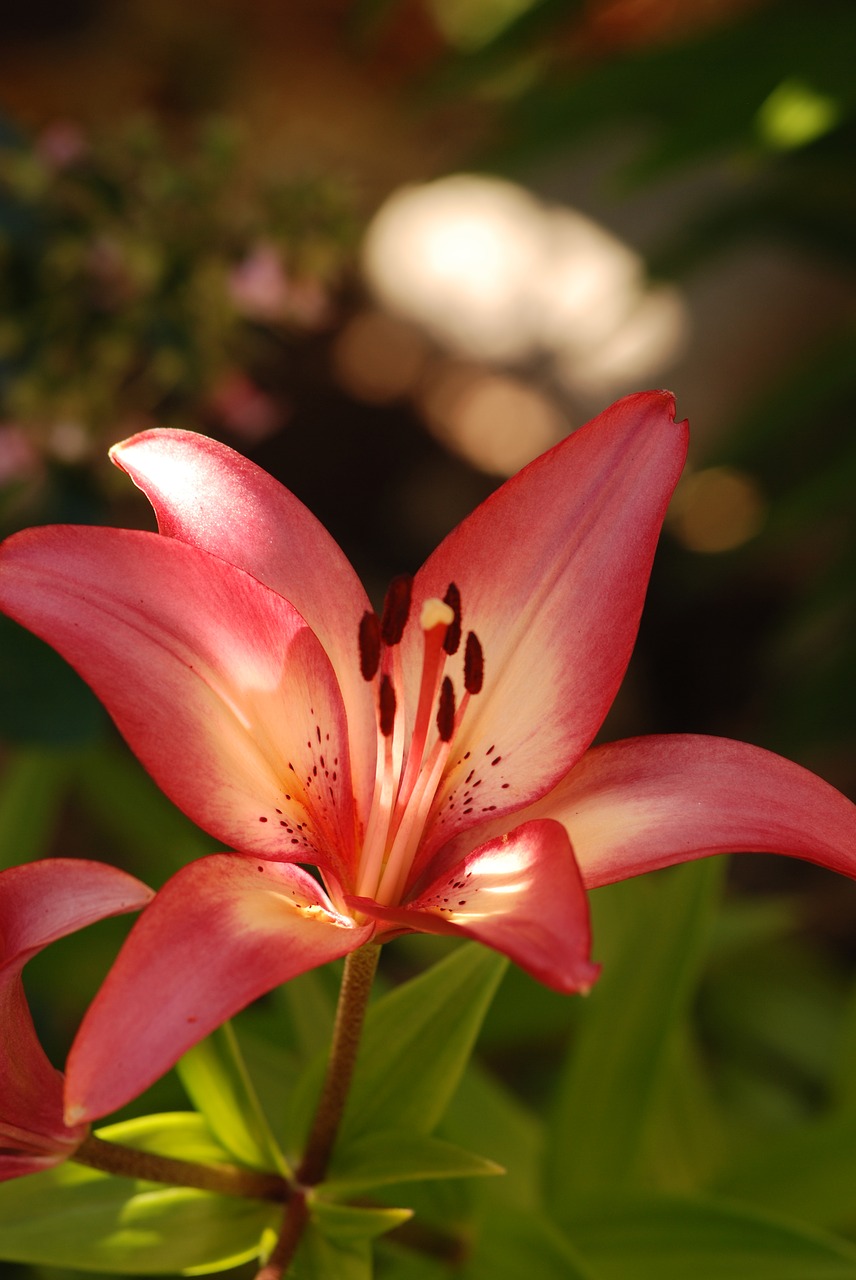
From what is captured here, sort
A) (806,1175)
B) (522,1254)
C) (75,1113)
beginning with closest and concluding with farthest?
(75,1113) → (522,1254) → (806,1175)

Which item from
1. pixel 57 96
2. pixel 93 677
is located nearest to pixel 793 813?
pixel 93 677

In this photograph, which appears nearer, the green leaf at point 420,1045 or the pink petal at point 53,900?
the pink petal at point 53,900


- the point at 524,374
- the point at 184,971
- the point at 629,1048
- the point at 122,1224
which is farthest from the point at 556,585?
the point at 524,374

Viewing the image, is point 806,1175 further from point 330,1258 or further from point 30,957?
point 30,957

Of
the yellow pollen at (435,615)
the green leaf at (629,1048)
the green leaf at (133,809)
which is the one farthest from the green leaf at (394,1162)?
the green leaf at (133,809)

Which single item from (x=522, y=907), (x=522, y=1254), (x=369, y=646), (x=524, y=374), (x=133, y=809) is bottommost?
(x=522, y=1254)

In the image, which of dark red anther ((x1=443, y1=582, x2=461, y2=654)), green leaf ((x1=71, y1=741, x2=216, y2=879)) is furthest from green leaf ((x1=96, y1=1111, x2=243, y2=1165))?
green leaf ((x1=71, y1=741, x2=216, y2=879))

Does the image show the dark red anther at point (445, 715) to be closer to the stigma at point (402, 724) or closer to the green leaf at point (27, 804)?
the stigma at point (402, 724)
